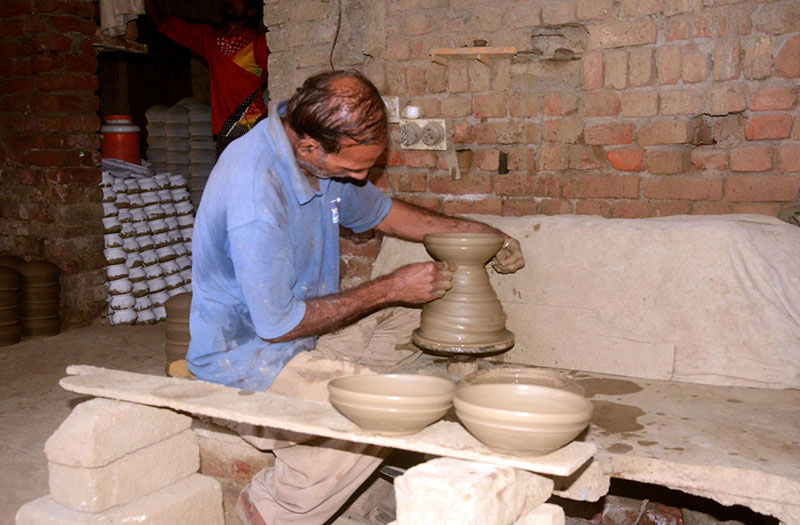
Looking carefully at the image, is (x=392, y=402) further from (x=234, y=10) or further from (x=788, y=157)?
(x=234, y=10)

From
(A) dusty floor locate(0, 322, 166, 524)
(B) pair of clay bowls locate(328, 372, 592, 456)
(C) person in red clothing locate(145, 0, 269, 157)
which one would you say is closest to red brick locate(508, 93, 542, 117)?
(B) pair of clay bowls locate(328, 372, 592, 456)

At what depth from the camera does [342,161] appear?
8.69 ft

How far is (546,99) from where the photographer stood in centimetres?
339

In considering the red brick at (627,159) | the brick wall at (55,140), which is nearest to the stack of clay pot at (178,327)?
the brick wall at (55,140)

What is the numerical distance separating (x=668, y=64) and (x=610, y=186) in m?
0.57

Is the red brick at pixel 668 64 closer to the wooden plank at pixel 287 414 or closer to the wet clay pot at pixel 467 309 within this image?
the wet clay pot at pixel 467 309

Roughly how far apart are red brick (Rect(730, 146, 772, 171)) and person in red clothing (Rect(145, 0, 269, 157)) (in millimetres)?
3919

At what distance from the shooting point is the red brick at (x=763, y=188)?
2977 mm

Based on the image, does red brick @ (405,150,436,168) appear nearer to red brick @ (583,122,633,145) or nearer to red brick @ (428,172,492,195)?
red brick @ (428,172,492,195)

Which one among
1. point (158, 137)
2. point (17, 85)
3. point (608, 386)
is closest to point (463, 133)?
point (608, 386)

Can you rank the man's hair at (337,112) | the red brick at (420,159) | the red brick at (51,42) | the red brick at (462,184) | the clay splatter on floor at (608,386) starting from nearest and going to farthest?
the man's hair at (337,112) → the clay splatter on floor at (608,386) → the red brick at (462,184) → the red brick at (420,159) → the red brick at (51,42)

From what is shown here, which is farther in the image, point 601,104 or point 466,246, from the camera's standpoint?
point 601,104

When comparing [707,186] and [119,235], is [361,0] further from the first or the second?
[119,235]

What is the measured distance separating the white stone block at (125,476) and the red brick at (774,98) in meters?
2.53
